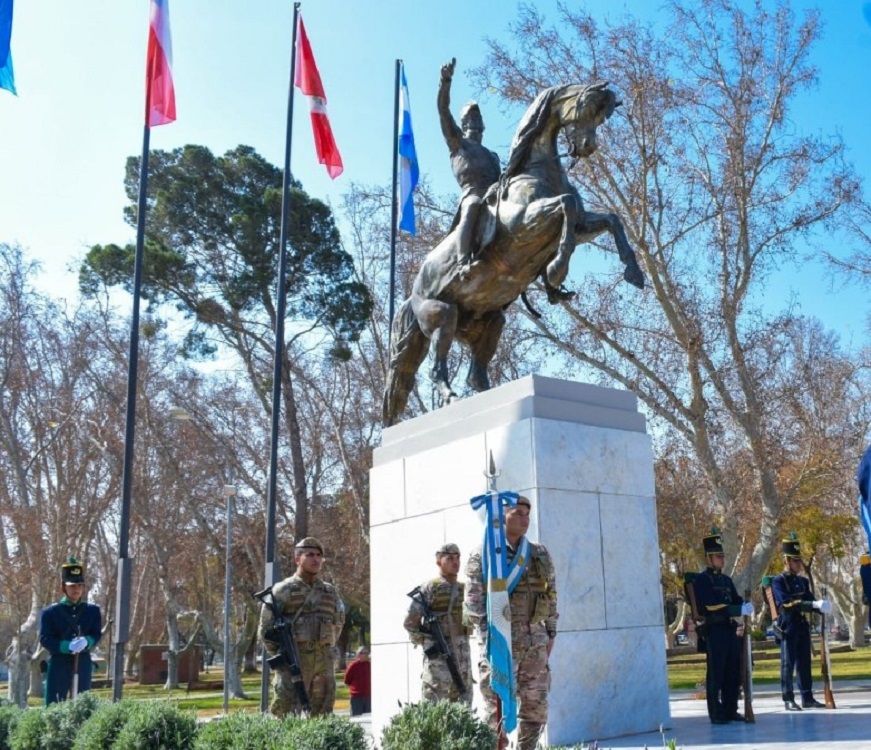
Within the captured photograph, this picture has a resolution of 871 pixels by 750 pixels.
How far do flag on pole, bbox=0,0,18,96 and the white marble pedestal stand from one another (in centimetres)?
882

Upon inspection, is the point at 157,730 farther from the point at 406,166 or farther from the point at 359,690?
the point at 406,166

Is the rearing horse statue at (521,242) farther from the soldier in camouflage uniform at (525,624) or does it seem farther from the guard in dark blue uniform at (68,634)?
the guard in dark blue uniform at (68,634)

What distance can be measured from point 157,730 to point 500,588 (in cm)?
226

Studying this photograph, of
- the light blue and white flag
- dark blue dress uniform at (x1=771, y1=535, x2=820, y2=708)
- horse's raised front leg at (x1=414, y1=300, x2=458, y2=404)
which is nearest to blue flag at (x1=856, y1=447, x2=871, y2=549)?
the light blue and white flag

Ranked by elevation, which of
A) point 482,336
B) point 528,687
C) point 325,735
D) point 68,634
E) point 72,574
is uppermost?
point 482,336

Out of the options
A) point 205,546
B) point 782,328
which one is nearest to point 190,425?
point 205,546

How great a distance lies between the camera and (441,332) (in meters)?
10.0

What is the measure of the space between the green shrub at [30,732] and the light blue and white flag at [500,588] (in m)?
3.41

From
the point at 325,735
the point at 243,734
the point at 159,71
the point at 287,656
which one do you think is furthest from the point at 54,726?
the point at 159,71

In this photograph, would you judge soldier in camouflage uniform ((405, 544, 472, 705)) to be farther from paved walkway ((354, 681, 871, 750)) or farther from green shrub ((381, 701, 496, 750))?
green shrub ((381, 701, 496, 750))

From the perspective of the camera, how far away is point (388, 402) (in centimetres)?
1105

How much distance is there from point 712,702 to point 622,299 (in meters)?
13.0

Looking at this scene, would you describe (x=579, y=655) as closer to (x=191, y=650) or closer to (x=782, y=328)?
(x=782, y=328)

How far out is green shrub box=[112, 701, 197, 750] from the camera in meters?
5.96
